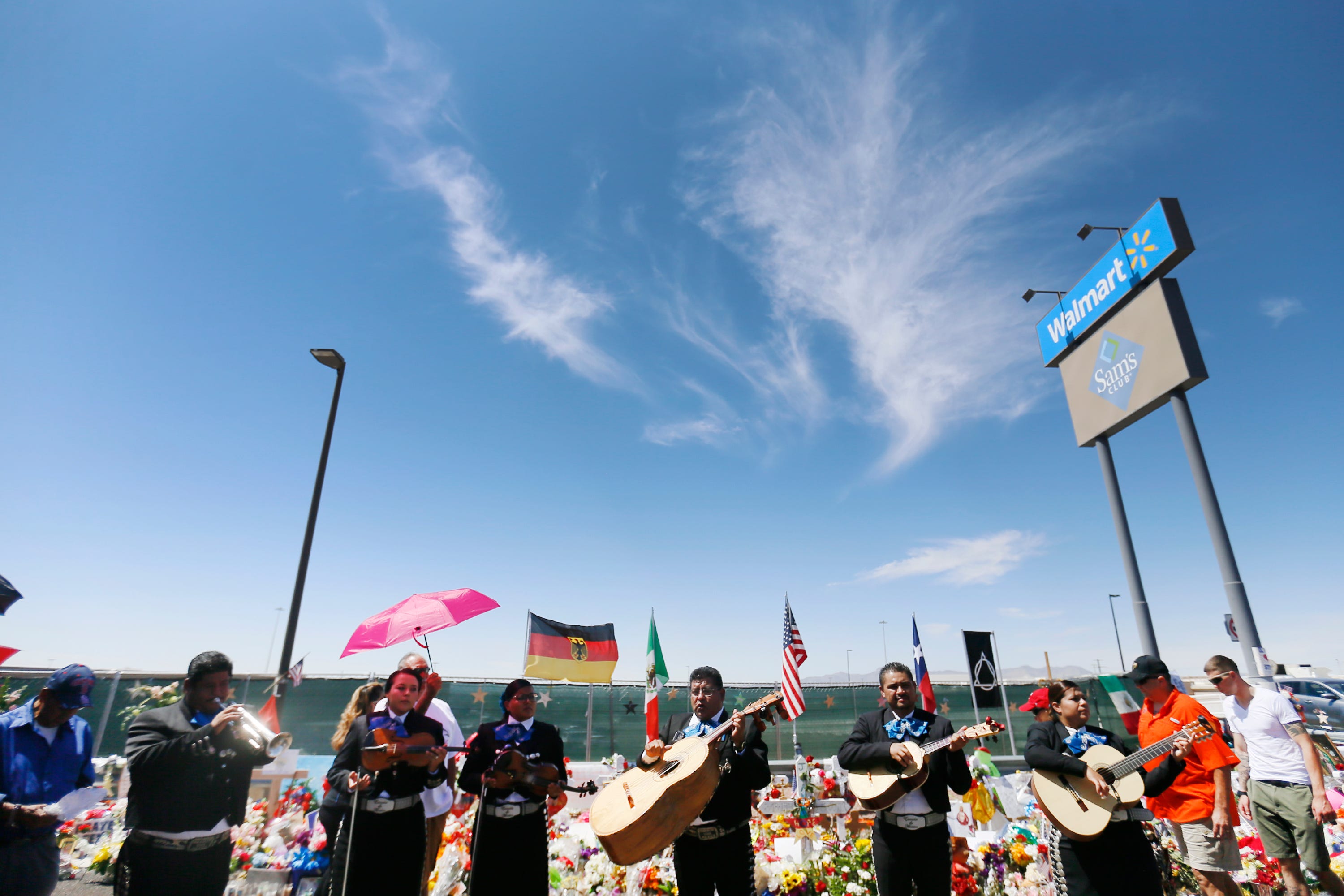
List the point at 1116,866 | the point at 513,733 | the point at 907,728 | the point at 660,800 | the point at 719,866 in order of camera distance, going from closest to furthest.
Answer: the point at 660,800 → the point at 1116,866 → the point at 719,866 → the point at 907,728 → the point at 513,733

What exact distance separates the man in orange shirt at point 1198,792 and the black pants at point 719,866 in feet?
10.7

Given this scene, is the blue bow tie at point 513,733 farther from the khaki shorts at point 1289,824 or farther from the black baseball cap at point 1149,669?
the khaki shorts at point 1289,824

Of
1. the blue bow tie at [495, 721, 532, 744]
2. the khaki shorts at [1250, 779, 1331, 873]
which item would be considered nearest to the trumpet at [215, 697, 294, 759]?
the blue bow tie at [495, 721, 532, 744]

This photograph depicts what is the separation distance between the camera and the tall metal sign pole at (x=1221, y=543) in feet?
34.5

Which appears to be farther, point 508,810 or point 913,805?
point 508,810

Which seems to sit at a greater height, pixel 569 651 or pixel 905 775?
pixel 569 651

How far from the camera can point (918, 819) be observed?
13.7 feet

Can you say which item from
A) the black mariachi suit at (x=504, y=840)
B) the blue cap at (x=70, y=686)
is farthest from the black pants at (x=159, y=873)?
the black mariachi suit at (x=504, y=840)

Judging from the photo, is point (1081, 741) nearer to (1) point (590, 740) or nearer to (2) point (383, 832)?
(2) point (383, 832)

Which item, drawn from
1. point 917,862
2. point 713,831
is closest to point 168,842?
point 713,831

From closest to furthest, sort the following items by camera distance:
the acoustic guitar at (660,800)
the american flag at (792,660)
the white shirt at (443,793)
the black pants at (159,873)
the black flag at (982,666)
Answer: the black pants at (159,873)
the acoustic guitar at (660,800)
the white shirt at (443,793)
the american flag at (792,660)
the black flag at (982,666)

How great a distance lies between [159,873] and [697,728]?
10.9 feet

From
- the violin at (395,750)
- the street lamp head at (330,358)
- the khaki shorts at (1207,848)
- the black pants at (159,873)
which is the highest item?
the street lamp head at (330,358)

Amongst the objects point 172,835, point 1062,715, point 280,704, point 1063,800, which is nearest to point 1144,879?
point 1063,800
